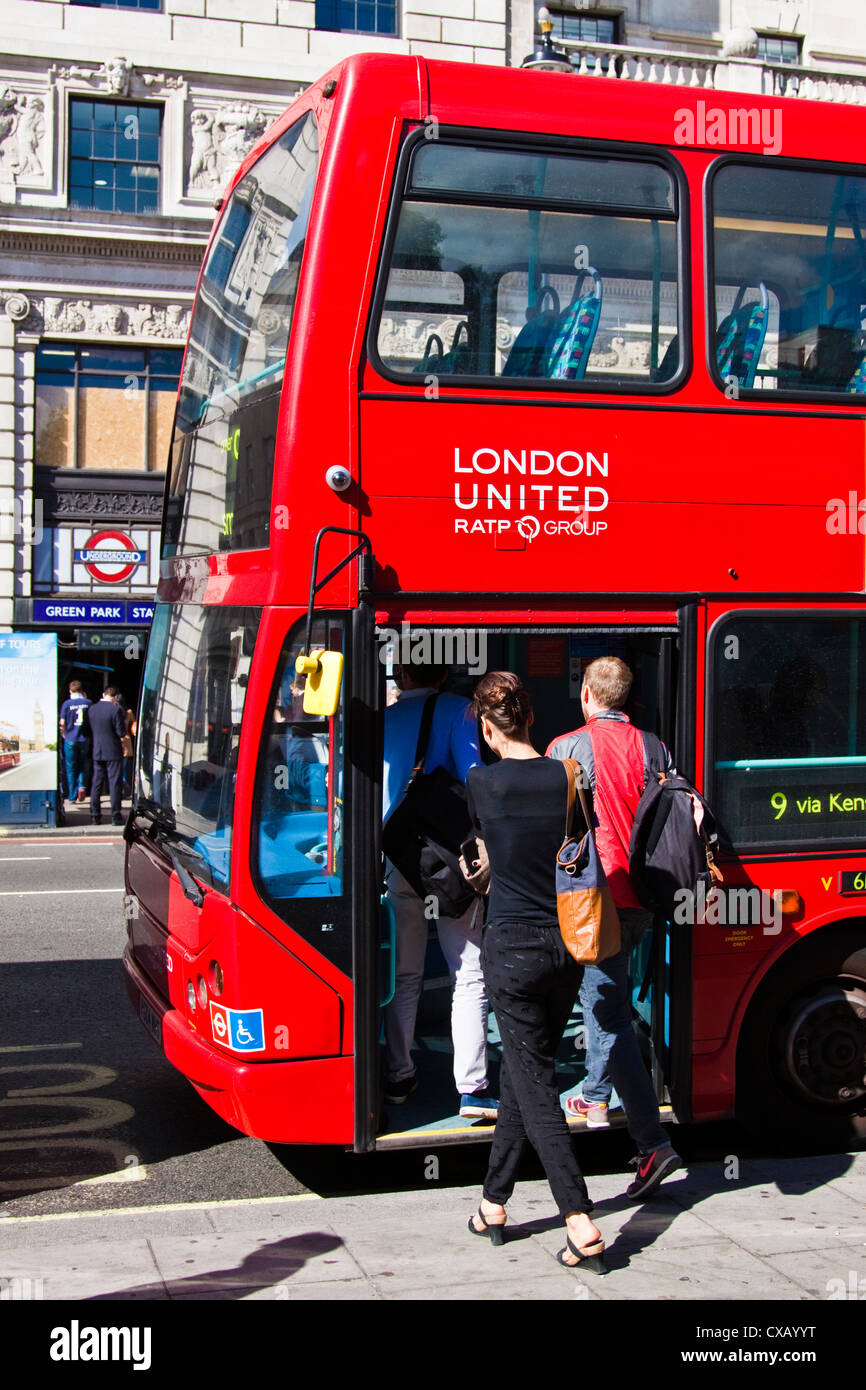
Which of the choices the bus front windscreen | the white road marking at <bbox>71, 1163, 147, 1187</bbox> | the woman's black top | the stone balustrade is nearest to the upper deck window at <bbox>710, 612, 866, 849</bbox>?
the woman's black top

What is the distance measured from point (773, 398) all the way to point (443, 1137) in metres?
3.21

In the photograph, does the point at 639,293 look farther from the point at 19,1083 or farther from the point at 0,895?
the point at 0,895

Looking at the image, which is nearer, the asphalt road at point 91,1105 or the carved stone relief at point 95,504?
the asphalt road at point 91,1105

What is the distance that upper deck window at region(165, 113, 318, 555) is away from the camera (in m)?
5.42

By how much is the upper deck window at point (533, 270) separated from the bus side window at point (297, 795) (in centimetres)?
122

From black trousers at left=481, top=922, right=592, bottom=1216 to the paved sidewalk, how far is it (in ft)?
1.09

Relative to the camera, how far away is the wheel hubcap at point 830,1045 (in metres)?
5.91

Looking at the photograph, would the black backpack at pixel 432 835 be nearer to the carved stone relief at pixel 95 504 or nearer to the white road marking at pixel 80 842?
the white road marking at pixel 80 842

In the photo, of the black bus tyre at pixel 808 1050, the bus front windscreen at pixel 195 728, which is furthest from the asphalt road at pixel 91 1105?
the black bus tyre at pixel 808 1050

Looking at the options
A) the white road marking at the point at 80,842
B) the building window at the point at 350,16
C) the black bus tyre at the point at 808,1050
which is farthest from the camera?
the building window at the point at 350,16

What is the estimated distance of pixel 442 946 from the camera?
5.75 m

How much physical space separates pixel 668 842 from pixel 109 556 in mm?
18475

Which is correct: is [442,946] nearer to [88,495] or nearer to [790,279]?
[790,279]

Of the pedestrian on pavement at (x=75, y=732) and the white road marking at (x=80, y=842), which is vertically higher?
the pedestrian on pavement at (x=75, y=732)
